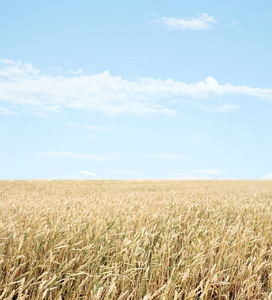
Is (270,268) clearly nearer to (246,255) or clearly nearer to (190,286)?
(246,255)

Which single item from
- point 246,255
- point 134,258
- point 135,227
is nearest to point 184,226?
point 135,227

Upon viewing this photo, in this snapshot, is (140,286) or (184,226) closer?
(140,286)

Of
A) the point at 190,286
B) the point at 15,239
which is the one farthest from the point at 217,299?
the point at 15,239

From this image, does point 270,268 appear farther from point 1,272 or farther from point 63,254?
point 1,272

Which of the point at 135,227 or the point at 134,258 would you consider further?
the point at 135,227

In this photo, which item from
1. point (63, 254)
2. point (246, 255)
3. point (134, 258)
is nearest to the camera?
point (134, 258)

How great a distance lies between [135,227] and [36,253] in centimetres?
163

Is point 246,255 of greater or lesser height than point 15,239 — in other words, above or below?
below

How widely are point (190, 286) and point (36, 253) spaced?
140 cm

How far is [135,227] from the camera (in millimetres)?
4055

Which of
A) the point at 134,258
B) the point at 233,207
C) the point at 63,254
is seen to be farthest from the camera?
the point at 233,207

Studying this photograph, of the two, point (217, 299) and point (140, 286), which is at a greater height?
point (140, 286)

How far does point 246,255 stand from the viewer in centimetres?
327

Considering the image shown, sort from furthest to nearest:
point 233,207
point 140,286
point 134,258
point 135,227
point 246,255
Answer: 1. point 233,207
2. point 135,227
3. point 246,255
4. point 134,258
5. point 140,286
